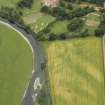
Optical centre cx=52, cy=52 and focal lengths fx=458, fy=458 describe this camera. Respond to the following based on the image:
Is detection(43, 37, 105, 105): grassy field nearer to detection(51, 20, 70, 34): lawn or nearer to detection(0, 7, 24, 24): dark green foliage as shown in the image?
detection(51, 20, 70, 34): lawn

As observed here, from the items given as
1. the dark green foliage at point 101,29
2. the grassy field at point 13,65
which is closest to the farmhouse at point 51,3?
the grassy field at point 13,65

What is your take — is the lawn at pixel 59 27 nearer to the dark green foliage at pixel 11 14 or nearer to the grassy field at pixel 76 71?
the grassy field at pixel 76 71

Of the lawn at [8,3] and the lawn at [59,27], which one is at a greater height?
the lawn at [8,3]

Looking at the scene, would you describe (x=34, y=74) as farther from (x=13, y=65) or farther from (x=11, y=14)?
(x=11, y=14)

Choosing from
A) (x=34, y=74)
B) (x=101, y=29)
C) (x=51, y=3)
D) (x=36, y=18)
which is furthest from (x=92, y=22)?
(x=34, y=74)

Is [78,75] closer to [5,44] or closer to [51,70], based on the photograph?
[51,70]

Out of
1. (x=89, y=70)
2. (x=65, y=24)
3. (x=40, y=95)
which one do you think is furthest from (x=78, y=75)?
(x=65, y=24)
